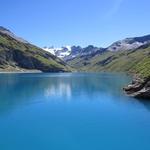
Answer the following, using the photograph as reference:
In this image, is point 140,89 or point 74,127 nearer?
point 74,127

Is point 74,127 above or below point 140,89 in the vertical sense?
below

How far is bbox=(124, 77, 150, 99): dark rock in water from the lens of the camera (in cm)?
8975

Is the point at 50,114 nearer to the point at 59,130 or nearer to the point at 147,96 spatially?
the point at 59,130

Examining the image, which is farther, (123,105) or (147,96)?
(147,96)

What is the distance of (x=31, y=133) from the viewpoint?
46.4 metres

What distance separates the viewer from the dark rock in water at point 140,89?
89.8 metres

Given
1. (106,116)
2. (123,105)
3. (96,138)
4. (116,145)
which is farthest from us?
(123,105)

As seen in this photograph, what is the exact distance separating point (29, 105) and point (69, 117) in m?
20.7

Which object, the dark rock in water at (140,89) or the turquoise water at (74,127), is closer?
the turquoise water at (74,127)

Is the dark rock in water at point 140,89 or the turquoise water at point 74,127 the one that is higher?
the dark rock in water at point 140,89

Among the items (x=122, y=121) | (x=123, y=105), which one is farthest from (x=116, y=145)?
(x=123, y=105)

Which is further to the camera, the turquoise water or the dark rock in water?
the dark rock in water

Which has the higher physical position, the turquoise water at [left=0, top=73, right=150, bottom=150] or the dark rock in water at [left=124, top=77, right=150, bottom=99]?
the dark rock in water at [left=124, top=77, right=150, bottom=99]

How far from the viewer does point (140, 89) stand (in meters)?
94.9
